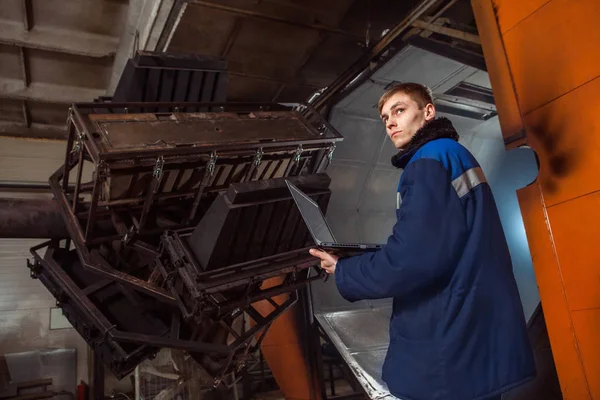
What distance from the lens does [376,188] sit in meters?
5.93

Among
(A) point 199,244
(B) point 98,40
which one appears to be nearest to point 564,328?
(A) point 199,244

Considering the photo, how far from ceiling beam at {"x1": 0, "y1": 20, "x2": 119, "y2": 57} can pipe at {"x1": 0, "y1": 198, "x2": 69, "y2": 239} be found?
254 centimetres

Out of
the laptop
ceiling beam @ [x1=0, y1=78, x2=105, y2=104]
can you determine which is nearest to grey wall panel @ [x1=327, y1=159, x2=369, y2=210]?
the laptop

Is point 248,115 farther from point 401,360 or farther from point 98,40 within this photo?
point 98,40

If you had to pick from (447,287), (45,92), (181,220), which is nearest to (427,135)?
(447,287)

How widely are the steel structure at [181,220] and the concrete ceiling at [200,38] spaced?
4.36 ft

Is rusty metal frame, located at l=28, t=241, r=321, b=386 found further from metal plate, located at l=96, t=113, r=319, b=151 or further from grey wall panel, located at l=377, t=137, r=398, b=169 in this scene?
grey wall panel, located at l=377, t=137, r=398, b=169

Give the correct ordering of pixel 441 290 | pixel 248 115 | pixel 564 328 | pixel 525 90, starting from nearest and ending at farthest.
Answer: pixel 441 290 → pixel 564 328 → pixel 525 90 → pixel 248 115

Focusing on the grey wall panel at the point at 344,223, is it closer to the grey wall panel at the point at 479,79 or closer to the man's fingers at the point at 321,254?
the grey wall panel at the point at 479,79

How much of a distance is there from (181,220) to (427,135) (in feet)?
9.16

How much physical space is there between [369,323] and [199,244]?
9.20ft

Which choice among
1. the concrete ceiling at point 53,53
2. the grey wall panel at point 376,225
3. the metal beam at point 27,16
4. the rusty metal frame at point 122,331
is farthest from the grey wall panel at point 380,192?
the metal beam at point 27,16

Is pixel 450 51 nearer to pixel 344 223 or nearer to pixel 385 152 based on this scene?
pixel 385 152

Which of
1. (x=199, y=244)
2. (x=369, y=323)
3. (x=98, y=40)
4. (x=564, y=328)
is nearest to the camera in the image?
(x=564, y=328)
